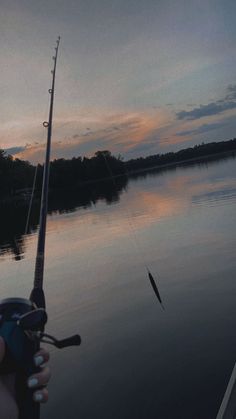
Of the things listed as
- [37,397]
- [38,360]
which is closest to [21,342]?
[38,360]

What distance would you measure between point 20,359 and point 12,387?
0.17m

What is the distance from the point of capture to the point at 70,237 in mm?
27969

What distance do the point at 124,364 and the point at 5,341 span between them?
695cm

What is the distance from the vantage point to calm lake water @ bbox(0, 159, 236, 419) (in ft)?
23.5

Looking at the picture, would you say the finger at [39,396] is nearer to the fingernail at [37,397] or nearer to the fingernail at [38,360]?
the fingernail at [37,397]

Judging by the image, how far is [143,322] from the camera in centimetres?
1038

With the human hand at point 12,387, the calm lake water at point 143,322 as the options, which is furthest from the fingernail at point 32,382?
the calm lake water at point 143,322

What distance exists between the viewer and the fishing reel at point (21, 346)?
6.31 ft

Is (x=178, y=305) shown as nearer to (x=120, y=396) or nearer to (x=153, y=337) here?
(x=153, y=337)

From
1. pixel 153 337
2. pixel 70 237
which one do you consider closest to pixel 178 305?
pixel 153 337

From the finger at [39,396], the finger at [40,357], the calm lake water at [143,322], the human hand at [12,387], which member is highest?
the finger at [40,357]

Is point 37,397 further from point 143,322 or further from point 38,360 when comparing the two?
point 143,322

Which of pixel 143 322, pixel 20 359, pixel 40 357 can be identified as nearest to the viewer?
pixel 20 359

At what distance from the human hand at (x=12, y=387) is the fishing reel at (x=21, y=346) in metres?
0.02
